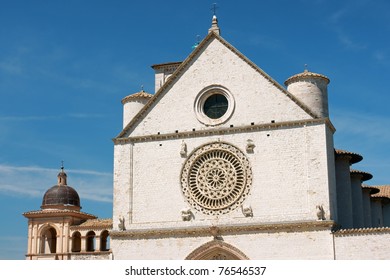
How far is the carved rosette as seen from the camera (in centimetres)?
2825

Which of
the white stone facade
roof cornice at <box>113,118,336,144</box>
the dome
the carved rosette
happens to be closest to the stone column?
the white stone facade

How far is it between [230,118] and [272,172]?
119 inches

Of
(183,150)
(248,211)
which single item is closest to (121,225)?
(183,150)

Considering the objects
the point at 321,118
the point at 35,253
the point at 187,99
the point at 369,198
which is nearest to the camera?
the point at 321,118

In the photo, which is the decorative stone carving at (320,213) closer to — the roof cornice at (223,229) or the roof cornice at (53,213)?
the roof cornice at (223,229)

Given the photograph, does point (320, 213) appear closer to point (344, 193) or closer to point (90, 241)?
point (344, 193)

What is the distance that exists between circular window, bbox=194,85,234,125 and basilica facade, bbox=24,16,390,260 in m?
0.05

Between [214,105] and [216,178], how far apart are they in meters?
3.23

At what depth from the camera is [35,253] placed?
37.4 metres

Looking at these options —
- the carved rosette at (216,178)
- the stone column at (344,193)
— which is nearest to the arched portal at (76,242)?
the carved rosette at (216,178)

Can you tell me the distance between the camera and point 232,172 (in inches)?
1121

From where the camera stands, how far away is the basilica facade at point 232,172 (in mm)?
26812
